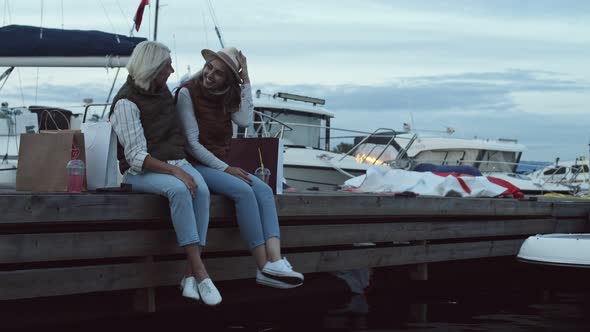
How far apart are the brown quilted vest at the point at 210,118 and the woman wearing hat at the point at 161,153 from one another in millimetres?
274

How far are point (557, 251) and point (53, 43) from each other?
6440 mm

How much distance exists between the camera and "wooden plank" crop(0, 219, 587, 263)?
4.88 meters

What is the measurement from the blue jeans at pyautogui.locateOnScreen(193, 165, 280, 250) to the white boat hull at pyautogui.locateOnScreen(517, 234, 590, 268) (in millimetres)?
4026

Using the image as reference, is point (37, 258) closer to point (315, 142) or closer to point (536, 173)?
point (315, 142)

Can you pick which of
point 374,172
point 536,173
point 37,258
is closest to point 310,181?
point 374,172

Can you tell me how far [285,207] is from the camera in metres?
6.42

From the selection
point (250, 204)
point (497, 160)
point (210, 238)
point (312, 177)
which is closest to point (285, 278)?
point (250, 204)

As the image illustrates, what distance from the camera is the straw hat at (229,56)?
5621 mm

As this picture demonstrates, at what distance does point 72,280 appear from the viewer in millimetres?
5078

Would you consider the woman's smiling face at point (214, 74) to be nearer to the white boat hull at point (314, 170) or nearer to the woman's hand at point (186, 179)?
the woman's hand at point (186, 179)

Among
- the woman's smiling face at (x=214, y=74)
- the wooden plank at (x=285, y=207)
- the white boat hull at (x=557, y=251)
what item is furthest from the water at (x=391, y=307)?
the woman's smiling face at (x=214, y=74)

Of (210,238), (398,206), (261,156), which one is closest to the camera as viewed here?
(210,238)

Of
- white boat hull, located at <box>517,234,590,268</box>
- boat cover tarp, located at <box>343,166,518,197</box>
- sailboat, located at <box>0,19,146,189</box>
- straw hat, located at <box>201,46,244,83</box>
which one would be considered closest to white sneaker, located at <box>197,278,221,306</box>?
straw hat, located at <box>201,46,244,83</box>

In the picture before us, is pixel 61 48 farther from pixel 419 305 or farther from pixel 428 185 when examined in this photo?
pixel 419 305
